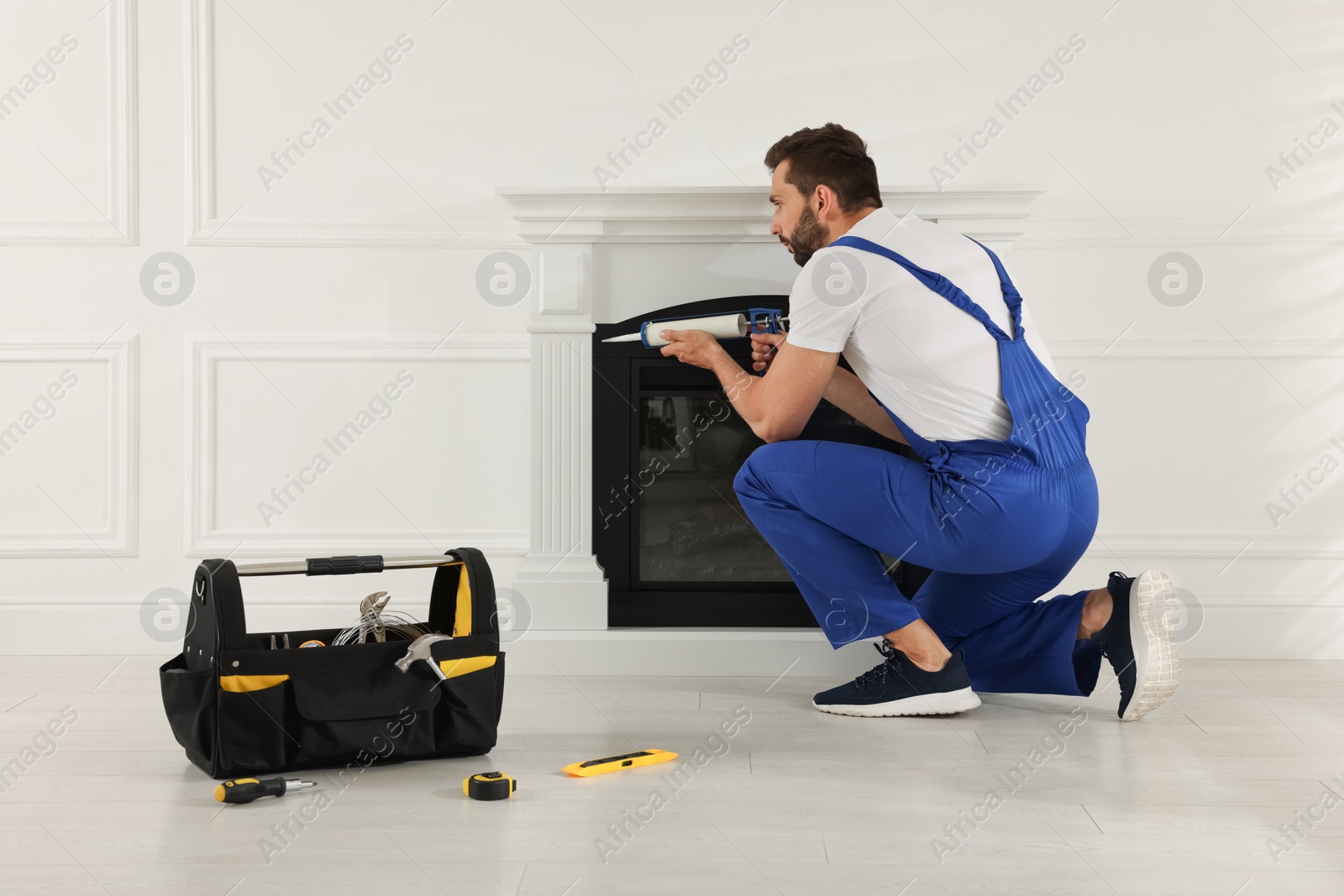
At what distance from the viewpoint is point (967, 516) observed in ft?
6.58

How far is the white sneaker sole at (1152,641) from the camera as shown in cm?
210

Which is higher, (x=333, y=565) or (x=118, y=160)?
(x=118, y=160)

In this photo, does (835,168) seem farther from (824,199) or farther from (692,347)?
(692,347)

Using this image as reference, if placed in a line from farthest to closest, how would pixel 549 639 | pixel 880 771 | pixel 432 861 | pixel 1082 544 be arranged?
pixel 549 639 → pixel 1082 544 → pixel 880 771 → pixel 432 861

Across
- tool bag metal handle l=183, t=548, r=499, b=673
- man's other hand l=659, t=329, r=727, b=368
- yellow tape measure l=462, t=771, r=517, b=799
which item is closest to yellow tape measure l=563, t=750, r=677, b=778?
yellow tape measure l=462, t=771, r=517, b=799

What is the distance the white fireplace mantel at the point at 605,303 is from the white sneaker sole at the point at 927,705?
0.40 meters

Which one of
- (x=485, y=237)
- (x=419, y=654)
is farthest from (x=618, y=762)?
(x=485, y=237)

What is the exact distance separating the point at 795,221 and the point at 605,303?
607 millimetres

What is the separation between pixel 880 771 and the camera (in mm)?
1829

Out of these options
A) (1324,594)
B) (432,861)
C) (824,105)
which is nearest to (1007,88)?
(824,105)

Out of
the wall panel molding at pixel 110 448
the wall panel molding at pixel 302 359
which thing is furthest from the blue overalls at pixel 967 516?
the wall panel molding at pixel 110 448

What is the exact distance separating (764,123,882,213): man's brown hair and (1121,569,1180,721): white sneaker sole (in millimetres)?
927

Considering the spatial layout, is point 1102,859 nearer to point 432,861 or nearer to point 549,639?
point 432,861

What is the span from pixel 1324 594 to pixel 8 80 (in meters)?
3.71
